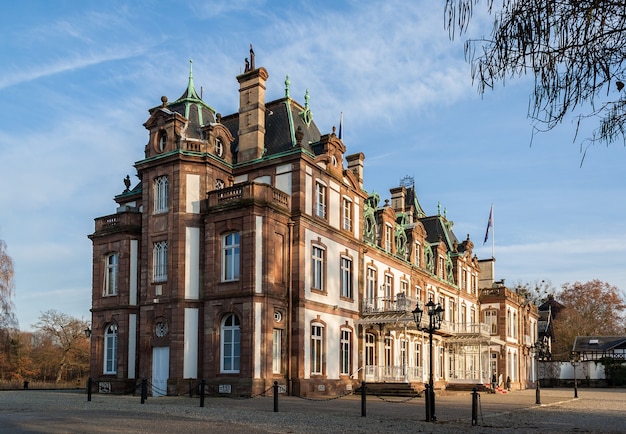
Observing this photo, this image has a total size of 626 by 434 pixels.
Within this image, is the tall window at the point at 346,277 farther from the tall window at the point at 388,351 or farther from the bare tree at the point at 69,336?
the bare tree at the point at 69,336

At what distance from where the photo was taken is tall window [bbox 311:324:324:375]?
103 ft

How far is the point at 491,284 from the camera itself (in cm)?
6469

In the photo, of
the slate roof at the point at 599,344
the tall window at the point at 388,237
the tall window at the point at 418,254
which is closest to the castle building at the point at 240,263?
the tall window at the point at 388,237

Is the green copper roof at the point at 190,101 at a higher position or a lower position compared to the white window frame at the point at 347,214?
higher

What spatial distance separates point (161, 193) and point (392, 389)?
47.7ft

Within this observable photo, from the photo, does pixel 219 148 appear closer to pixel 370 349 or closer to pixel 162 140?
pixel 162 140

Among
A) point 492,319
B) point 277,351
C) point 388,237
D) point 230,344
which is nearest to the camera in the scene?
point 230,344

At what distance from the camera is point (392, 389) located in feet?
111

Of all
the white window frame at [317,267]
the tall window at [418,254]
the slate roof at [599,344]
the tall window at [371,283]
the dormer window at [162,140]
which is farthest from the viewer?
the slate roof at [599,344]

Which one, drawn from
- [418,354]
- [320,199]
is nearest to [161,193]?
[320,199]

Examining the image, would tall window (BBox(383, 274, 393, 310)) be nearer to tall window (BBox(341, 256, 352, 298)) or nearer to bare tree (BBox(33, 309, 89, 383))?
tall window (BBox(341, 256, 352, 298))

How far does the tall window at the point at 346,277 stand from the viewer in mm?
35219

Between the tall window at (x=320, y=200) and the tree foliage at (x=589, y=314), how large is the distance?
66.8 m

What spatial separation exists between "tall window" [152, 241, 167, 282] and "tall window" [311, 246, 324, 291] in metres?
6.77
